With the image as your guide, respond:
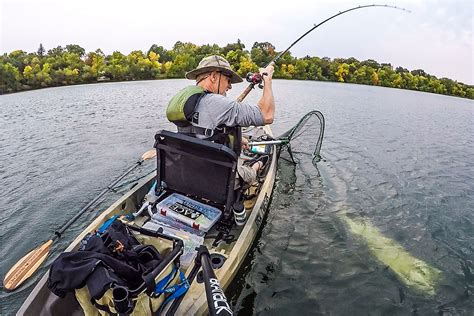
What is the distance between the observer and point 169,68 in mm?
69938

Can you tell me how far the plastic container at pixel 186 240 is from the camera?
4.25m

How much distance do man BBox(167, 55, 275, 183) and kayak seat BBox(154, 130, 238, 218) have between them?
1.21 feet

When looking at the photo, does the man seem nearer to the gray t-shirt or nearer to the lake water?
the gray t-shirt

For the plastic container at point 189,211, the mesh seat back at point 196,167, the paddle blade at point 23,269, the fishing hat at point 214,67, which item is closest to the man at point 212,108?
the fishing hat at point 214,67

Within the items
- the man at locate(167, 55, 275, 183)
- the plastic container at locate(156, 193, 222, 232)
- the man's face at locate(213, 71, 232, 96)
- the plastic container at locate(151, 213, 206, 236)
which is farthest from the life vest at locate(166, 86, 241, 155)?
the plastic container at locate(151, 213, 206, 236)

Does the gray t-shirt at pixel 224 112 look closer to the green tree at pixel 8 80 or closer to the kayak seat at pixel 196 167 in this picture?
the kayak seat at pixel 196 167

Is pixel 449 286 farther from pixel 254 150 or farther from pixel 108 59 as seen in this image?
pixel 108 59

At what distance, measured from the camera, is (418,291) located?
5320 mm

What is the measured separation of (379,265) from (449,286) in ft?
3.96

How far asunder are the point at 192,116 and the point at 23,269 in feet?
12.3

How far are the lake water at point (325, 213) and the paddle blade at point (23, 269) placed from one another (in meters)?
0.22

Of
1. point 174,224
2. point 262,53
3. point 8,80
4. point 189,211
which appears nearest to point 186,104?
point 189,211

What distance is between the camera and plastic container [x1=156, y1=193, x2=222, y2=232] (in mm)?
4688

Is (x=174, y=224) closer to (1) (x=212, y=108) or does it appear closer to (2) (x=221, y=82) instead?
(1) (x=212, y=108)
